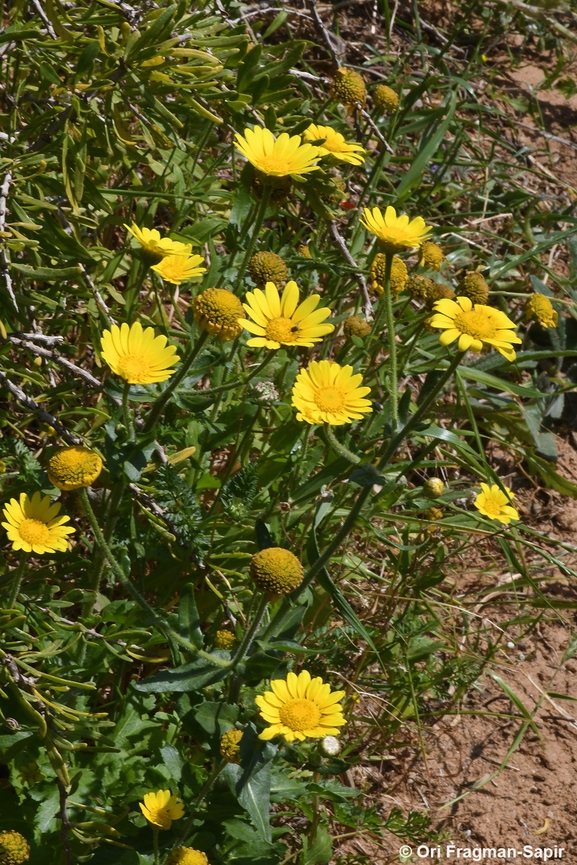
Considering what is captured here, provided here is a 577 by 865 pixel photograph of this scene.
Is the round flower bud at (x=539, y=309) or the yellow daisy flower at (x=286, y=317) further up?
the yellow daisy flower at (x=286, y=317)

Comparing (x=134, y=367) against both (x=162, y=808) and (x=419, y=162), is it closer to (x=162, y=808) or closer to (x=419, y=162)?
(x=162, y=808)

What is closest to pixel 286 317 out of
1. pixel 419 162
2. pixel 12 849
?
pixel 12 849

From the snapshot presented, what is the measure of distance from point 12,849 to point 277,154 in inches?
62.3

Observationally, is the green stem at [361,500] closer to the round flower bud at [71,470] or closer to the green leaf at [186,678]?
the green leaf at [186,678]

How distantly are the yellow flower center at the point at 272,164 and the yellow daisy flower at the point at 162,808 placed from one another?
1.36 meters

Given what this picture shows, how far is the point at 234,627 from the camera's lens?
2.09m

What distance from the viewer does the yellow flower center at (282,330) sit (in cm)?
191

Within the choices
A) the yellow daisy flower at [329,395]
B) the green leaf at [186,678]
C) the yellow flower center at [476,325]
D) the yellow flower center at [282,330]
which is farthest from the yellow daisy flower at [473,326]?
the green leaf at [186,678]

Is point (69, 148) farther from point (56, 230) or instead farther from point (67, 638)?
point (67, 638)

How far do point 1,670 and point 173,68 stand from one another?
51.3 inches

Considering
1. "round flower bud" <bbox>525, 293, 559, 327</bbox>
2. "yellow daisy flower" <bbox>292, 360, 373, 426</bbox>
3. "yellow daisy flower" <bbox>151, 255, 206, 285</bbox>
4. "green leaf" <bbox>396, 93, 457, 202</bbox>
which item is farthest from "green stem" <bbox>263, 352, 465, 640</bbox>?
"green leaf" <bbox>396, 93, 457, 202</bbox>

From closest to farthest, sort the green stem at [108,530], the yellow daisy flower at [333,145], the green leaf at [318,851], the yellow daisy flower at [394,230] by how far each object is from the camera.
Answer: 1. the green stem at [108,530]
2. the yellow daisy flower at [394,230]
3. the green leaf at [318,851]
4. the yellow daisy flower at [333,145]

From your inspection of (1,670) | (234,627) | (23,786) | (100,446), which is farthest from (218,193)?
(23,786)

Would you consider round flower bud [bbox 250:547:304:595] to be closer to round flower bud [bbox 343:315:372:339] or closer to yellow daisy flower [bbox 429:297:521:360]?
yellow daisy flower [bbox 429:297:521:360]
